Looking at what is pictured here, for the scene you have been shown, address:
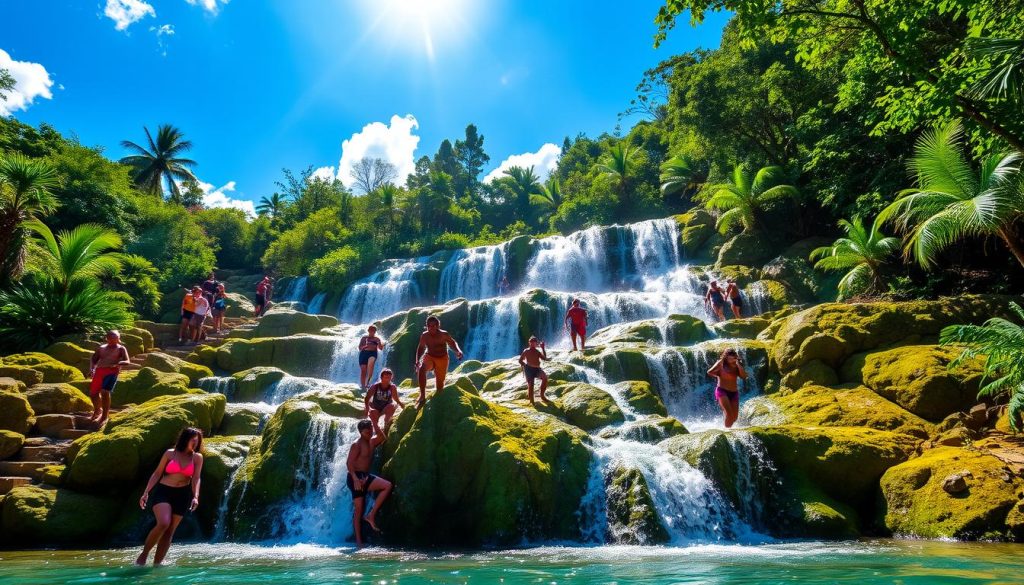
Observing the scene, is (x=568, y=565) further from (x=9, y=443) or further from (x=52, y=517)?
(x=9, y=443)

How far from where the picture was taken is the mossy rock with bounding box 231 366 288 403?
13.5 m

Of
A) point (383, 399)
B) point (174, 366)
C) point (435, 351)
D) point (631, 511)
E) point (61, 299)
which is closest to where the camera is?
point (631, 511)

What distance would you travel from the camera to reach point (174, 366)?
13844 mm

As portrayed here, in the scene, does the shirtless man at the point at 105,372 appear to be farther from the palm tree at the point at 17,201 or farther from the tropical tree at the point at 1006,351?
the tropical tree at the point at 1006,351

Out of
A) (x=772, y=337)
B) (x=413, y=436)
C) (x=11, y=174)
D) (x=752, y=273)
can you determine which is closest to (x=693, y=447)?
(x=413, y=436)

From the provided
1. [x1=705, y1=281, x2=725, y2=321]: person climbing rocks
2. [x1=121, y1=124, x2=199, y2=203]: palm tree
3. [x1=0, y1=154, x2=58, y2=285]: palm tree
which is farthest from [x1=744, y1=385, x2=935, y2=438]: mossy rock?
[x1=121, y1=124, x2=199, y2=203]: palm tree

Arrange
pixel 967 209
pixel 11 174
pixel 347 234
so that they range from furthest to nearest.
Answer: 1. pixel 347 234
2. pixel 11 174
3. pixel 967 209

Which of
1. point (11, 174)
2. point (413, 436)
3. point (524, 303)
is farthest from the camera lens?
point (524, 303)

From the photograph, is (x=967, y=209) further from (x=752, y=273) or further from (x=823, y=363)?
(x=752, y=273)

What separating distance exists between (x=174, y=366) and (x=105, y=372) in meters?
4.72

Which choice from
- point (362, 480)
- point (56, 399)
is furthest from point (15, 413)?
point (362, 480)

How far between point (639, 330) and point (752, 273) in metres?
8.49

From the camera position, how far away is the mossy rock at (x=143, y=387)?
1118 cm

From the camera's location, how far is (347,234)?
37.1 m
